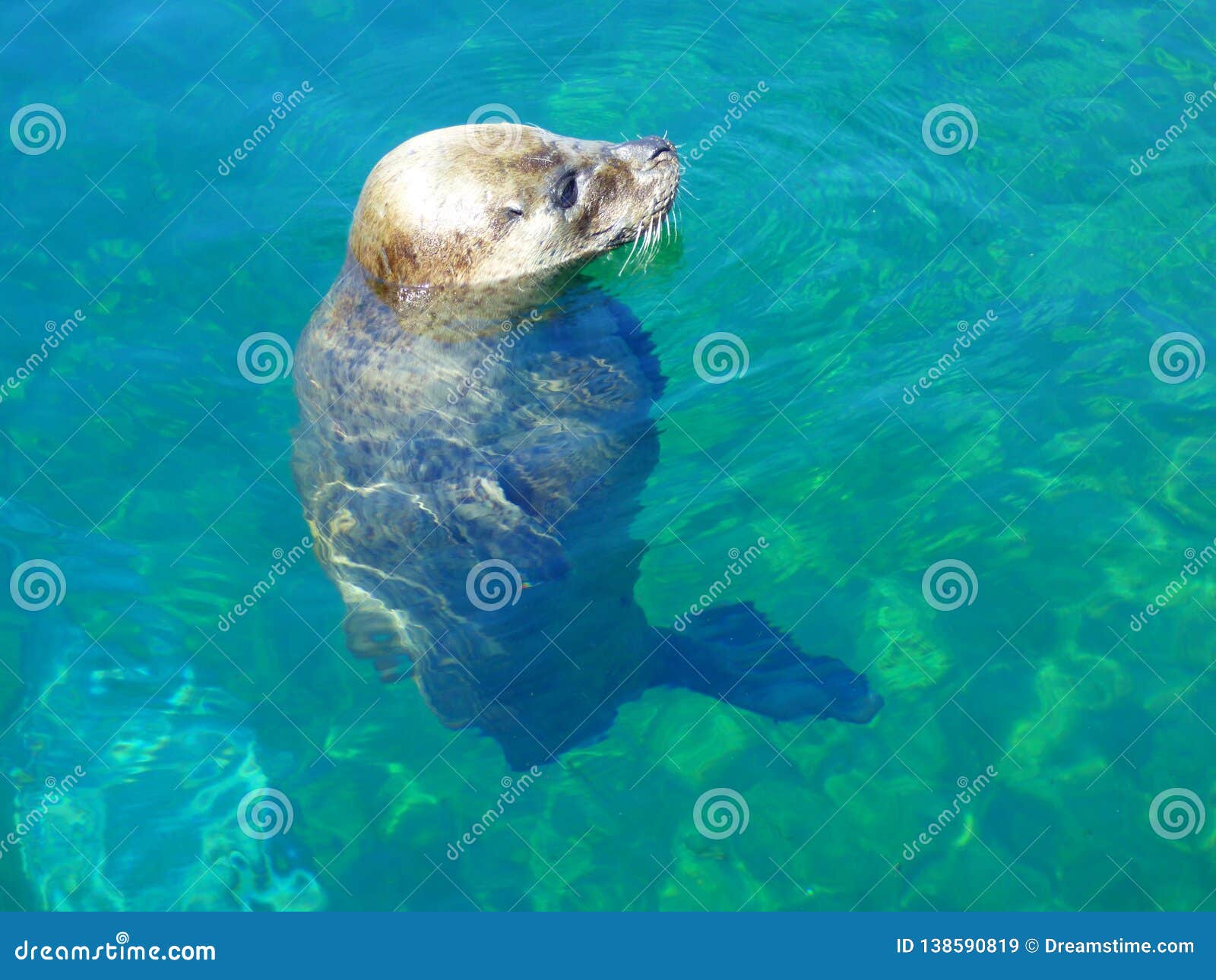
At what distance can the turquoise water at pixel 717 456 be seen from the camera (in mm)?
6719

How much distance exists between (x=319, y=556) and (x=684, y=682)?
97.6 inches

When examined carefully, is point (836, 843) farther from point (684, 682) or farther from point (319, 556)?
point (319, 556)

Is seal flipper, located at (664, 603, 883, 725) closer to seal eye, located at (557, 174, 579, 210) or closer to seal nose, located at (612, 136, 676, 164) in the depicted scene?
seal eye, located at (557, 174, 579, 210)

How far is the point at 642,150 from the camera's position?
831 cm

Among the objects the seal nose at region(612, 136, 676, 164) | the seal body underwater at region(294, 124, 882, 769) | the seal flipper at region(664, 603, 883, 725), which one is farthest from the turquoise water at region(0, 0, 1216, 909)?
the seal nose at region(612, 136, 676, 164)

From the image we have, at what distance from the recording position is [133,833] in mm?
6945

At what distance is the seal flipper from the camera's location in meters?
6.89

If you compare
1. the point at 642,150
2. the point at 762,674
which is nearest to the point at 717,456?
the point at 762,674

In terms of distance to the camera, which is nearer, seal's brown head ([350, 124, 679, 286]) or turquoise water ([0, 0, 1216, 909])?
turquoise water ([0, 0, 1216, 909])

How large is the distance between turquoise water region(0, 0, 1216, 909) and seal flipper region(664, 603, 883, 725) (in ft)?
0.52

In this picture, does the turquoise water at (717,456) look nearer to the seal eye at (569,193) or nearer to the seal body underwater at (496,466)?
the seal body underwater at (496,466)

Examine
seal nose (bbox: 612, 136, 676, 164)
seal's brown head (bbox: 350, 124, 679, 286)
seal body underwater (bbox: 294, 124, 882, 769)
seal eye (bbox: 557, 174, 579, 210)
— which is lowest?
seal body underwater (bbox: 294, 124, 882, 769)

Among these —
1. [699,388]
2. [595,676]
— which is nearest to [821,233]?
[699,388]

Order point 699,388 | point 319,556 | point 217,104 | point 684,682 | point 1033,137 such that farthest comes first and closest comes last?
point 217,104, point 1033,137, point 699,388, point 319,556, point 684,682
